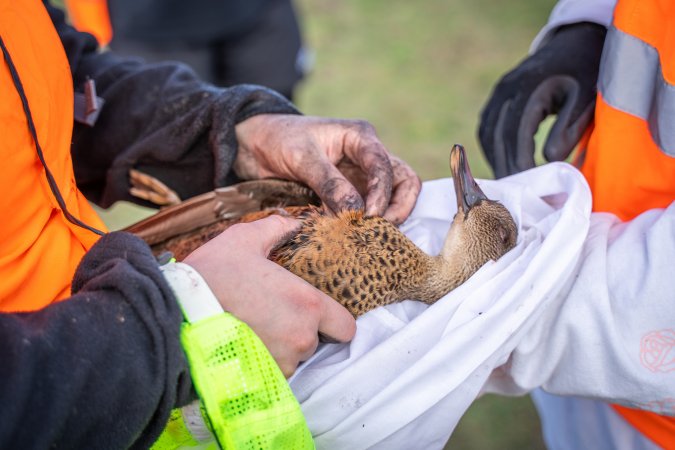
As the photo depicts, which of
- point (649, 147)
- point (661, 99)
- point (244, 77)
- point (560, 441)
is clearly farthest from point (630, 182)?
point (244, 77)

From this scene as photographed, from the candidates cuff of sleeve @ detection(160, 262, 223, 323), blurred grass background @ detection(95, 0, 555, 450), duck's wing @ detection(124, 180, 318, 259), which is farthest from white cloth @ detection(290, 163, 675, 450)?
blurred grass background @ detection(95, 0, 555, 450)

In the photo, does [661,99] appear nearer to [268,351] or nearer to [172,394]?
[268,351]

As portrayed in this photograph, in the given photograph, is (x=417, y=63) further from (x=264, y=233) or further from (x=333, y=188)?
(x=264, y=233)

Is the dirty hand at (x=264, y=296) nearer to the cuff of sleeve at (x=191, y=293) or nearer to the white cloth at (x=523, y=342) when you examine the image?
the cuff of sleeve at (x=191, y=293)

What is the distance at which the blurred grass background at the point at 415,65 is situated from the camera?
534 cm

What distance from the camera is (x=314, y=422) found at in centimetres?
143

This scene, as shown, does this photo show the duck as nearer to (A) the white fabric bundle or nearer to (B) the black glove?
(A) the white fabric bundle

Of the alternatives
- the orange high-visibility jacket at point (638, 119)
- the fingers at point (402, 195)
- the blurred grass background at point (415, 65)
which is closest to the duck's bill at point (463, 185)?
the fingers at point (402, 195)

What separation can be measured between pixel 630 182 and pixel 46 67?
1458mm

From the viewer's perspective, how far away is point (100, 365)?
1.07 meters

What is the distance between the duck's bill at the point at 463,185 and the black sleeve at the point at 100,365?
106 cm

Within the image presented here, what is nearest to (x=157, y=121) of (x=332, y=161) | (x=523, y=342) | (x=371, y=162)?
(x=332, y=161)

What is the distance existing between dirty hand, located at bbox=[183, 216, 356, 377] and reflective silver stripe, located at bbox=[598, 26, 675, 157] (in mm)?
913

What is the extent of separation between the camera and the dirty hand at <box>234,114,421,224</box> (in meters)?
1.76
